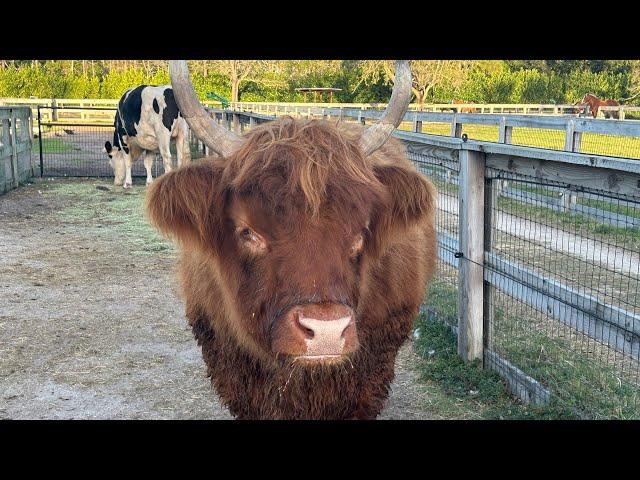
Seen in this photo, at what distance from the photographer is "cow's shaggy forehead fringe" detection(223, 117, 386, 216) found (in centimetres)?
293

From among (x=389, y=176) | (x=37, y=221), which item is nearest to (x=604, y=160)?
(x=389, y=176)

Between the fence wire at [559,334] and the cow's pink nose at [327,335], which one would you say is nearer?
the cow's pink nose at [327,335]

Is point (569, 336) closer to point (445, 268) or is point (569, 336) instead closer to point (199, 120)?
point (445, 268)

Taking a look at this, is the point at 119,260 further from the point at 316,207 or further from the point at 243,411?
the point at 316,207

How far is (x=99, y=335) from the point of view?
614cm

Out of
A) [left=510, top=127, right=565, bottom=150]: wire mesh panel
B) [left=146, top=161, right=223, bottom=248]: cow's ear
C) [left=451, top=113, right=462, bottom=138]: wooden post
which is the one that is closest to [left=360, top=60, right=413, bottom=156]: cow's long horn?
[left=146, top=161, right=223, bottom=248]: cow's ear

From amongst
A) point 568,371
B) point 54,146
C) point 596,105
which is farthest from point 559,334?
point 596,105

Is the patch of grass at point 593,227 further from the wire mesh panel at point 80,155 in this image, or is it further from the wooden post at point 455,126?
the wire mesh panel at point 80,155

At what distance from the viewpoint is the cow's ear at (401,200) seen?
3.35 metres

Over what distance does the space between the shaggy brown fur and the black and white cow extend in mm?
12073

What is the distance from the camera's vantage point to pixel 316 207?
2.83 metres

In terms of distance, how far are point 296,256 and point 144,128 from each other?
1366 centimetres

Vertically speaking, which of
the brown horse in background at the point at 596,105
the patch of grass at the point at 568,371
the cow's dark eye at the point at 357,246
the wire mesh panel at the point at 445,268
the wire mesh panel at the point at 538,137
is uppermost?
the brown horse in background at the point at 596,105

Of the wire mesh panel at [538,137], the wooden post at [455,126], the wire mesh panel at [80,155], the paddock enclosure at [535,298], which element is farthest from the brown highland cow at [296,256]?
the wire mesh panel at [538,137]
